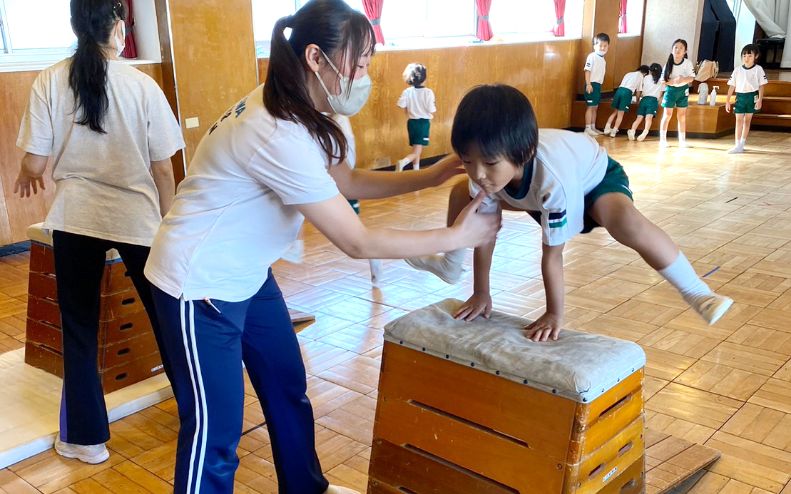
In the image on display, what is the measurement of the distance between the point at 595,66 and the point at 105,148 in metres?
8.48

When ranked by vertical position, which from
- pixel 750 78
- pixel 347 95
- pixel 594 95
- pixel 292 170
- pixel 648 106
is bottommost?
pixel 648 106

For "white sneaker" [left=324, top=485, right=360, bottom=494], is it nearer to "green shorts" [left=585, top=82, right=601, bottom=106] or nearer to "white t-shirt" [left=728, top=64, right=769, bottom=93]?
"white t-shirt" [left=728, top=64, right=769, bottom=93]

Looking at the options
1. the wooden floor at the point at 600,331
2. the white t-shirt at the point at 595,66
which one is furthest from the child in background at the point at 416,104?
the white t-shirt at the point at 595,66

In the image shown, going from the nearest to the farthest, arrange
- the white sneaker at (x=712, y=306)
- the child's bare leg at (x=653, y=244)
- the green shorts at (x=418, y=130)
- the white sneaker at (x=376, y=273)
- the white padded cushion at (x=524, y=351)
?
the white padded cushion at (x=524, y=351), the child's bare leg at (x=653, y=244), the white sneaker at (x=712, y=306), the white sneaker at (x=376, y=273), the green shorts at (x=418, y=130)

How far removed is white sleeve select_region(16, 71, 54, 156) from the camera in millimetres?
2197

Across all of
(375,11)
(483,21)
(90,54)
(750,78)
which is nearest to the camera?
(90,54)

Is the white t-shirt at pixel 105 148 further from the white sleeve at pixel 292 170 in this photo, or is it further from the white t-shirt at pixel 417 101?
the white t-shirt at pixel 417 101

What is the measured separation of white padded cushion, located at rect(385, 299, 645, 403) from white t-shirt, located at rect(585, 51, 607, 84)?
836 cm

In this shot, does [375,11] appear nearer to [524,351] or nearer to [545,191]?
[545,191]

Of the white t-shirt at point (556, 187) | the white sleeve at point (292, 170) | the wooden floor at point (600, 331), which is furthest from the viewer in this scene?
the wooden floor at point (600, 331)

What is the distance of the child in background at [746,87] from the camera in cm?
809

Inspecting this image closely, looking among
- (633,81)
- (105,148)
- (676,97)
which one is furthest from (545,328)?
(633,81)

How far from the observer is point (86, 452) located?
240cm

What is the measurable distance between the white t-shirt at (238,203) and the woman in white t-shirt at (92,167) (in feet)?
2.47
